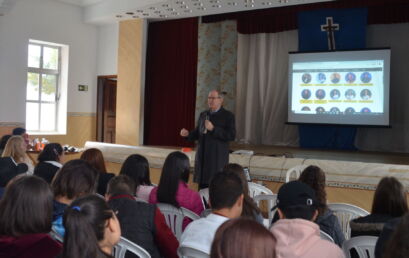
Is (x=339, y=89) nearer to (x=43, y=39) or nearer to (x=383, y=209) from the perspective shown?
(x=383, y=209)

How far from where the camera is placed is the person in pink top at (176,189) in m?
2.54

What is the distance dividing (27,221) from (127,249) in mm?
475

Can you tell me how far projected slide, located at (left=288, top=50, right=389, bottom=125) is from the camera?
6371 mm

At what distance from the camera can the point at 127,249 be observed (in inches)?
71.5

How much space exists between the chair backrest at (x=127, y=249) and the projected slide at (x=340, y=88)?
17.8 feet

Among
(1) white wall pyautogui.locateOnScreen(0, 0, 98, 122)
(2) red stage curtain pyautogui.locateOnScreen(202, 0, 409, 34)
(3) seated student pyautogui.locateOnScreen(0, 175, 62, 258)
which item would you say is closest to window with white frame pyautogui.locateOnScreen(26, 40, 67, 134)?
(1) white wall pyautogui.locateOnScreen(0, 0, 98, 122)

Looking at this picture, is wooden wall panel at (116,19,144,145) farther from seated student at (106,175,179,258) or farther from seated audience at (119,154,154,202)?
seated student at (106,175,179,258)

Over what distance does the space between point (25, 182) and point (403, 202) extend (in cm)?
182

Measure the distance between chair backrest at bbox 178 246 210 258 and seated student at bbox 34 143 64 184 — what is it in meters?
1.59

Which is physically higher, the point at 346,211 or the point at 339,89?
the point at 339,89

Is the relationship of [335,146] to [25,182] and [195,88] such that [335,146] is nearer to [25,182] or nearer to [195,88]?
[195,88]

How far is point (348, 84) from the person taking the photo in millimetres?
6598

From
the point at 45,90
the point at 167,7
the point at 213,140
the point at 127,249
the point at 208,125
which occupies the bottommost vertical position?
the point at 127,249

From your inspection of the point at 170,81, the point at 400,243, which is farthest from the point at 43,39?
the point at 400,243
